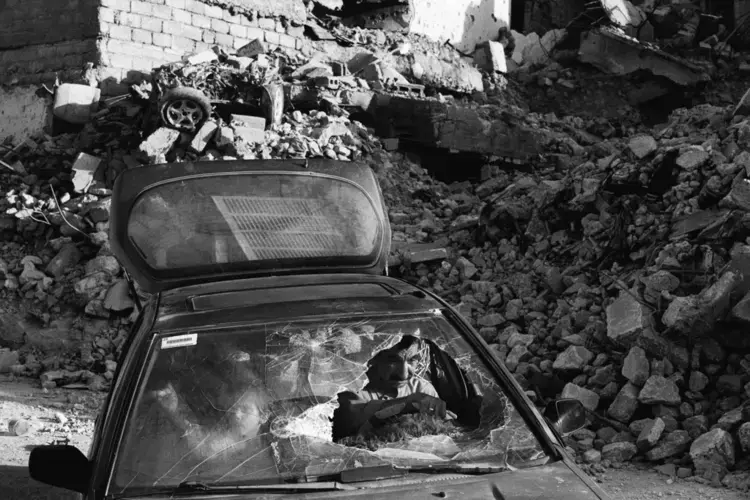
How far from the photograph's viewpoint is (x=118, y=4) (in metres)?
12.7

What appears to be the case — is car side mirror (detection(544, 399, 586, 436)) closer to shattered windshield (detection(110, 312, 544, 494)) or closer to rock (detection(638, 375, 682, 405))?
shattered windshield (detection(110, 312, 544, 494))

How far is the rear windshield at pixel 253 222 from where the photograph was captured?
394 cm

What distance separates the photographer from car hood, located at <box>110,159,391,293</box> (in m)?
3.91

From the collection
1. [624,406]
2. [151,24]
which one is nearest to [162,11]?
[151,24]

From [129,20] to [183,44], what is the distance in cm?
91

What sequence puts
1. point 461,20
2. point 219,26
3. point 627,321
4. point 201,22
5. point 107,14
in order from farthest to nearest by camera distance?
point 461,20
point 219,26
point 201,22
point 107,14
point 627,321

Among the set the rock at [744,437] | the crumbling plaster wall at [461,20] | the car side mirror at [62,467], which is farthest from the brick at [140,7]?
the car side mirror at [62,467]

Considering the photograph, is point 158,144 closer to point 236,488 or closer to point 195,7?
point 195,7

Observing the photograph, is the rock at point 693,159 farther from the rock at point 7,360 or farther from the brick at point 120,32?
the brick at point 120,32

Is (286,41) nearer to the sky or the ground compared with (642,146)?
nearer to the ground

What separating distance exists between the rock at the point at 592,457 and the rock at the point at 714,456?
590mm

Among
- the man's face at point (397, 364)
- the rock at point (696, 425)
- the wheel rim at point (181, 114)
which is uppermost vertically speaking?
the man's face at point (397, 364)

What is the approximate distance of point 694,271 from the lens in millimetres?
7160

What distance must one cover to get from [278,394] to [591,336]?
4.79 m
